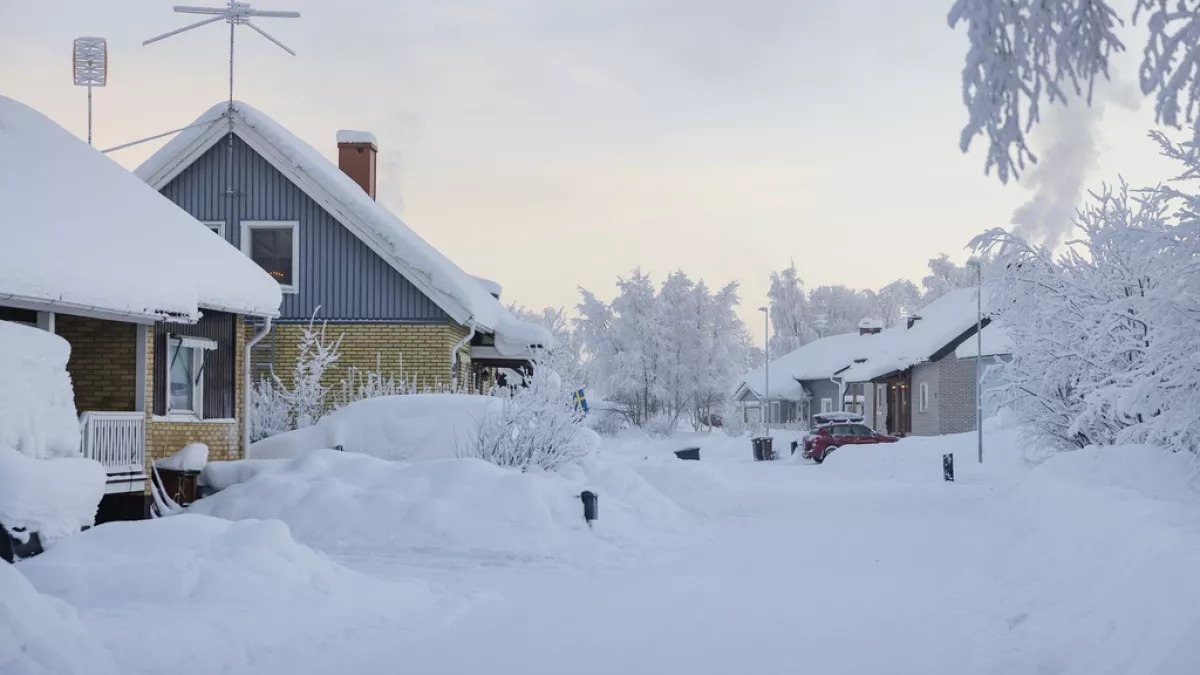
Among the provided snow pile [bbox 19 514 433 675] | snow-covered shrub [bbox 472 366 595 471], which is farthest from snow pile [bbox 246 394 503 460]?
snow pile [bbox 19 514 433 675]

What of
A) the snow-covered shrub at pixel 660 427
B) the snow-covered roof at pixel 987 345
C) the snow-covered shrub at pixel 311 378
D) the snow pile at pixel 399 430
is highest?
the snow-covered roof at pixel 987 345

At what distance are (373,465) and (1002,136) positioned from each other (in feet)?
41.6

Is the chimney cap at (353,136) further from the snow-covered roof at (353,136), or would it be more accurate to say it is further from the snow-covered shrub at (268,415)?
the snow-covered shrub at (268,415)

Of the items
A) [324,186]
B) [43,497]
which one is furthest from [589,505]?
[324,186]

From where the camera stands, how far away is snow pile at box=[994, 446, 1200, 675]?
797 cm

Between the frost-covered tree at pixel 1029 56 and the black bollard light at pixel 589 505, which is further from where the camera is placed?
the black bollard light at pixel 589 505

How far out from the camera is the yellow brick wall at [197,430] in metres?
17.6

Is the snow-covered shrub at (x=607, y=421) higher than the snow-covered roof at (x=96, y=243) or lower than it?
lower

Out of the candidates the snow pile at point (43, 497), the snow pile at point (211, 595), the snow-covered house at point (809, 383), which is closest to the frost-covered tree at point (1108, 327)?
the snow pile at point (211, 595)

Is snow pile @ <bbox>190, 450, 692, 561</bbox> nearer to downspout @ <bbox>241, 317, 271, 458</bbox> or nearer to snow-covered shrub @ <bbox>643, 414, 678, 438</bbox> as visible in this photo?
downspout @ <bbox>241, 317, 271, 458</bbox>

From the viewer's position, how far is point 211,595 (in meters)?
10.0

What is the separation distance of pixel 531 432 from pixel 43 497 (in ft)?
31.5

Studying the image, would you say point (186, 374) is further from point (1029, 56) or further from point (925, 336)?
point (925, 336)

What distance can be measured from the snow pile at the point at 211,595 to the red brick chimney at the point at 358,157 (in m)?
20.5
